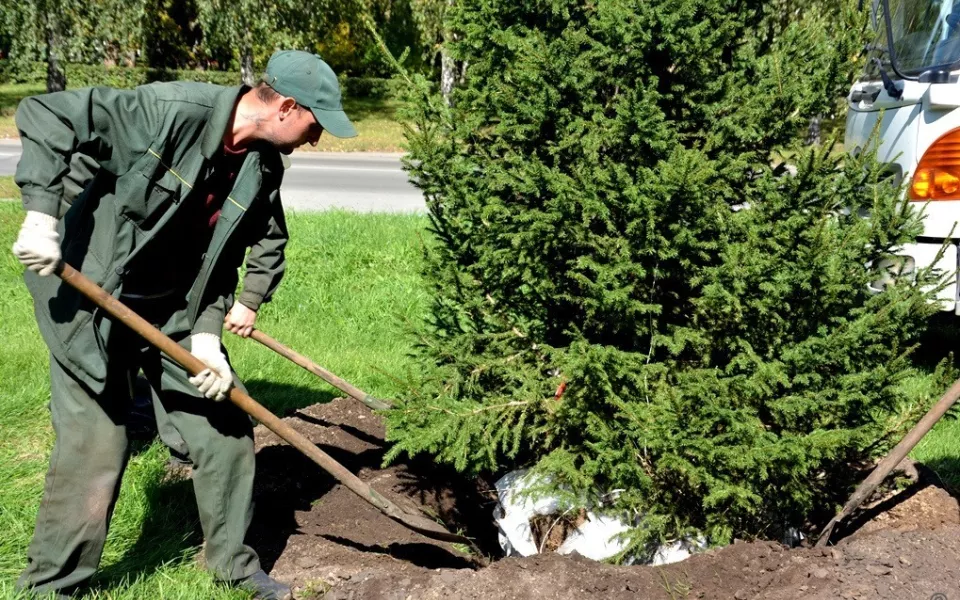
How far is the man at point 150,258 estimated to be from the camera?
2.94 meters

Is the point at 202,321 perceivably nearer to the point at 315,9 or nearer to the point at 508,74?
the point at 508,74

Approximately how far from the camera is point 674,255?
10.1 feet

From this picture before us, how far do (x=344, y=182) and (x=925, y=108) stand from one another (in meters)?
11.8

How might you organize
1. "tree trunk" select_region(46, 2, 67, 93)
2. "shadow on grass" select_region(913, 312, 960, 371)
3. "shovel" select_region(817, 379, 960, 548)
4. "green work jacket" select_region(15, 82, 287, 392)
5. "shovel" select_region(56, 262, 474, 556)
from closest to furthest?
"shovel" select_region(56, 262, 474, 556), "green work jacket" select_region(15, 82, 287, 392), "shovel" select_region(817, 379, 960, 548), "shadow on grass" select_region(913, 312, 960, 371), "tree trunk" select_region(46, 2, 67, 93)

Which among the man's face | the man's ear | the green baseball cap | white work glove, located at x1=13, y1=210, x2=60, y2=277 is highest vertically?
the green baseball cap

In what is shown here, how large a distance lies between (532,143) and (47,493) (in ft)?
7.01

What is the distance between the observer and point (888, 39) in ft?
19.9

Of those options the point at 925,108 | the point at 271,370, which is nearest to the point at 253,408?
the point at 271,370

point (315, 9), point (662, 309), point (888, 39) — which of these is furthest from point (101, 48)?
point (662, 309)

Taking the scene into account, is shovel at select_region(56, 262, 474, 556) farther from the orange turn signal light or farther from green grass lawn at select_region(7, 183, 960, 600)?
the orange turn signal light

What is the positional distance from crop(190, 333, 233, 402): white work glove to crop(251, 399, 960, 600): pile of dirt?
80 cm

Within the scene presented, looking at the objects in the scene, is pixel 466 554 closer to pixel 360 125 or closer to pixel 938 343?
pixel 938 343

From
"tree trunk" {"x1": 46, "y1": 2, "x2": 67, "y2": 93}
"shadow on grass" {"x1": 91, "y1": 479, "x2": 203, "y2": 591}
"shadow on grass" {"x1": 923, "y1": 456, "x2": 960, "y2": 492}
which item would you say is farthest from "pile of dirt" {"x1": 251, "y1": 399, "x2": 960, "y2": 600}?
"tree trunk" {"x1": 46, "y1": 2, "x2": 67, "y2": 93}

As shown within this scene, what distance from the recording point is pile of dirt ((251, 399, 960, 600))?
2.88m
